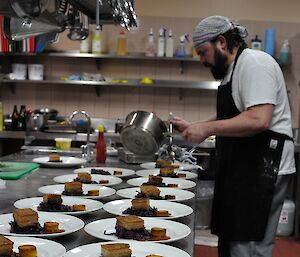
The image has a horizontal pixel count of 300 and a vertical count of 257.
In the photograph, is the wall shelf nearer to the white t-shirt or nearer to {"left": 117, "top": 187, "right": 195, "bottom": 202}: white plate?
the white t-shirt

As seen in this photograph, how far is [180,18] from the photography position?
558cm

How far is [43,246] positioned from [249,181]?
1.23 meters

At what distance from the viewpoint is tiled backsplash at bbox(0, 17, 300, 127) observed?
18.1 ft

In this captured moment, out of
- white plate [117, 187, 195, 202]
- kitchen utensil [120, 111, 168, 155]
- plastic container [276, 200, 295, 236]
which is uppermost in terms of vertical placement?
kitchen utensil [120, 111, 168, 155]

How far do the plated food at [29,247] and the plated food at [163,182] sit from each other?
102 cm

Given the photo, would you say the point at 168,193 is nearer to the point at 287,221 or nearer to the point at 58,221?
the point at 58,221

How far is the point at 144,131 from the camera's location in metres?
2.65

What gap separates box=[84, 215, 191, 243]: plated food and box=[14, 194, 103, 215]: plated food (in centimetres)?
19

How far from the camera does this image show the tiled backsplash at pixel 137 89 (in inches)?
218

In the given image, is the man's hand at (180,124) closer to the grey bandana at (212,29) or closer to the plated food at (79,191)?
the grey bandana at (212,29)

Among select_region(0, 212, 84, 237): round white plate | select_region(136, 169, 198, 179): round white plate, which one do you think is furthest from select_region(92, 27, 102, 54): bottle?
select_region(0, 212, 84, 237): round white plate

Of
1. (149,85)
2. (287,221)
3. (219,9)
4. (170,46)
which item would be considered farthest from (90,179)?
(219,9)

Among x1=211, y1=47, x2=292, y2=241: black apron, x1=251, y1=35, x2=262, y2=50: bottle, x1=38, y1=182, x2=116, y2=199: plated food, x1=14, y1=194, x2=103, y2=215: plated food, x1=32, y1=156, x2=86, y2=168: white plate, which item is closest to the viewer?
x1=14, y1=194, x2=103, y2=215: plated food

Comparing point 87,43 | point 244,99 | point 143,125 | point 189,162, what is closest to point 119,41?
point 87,43
